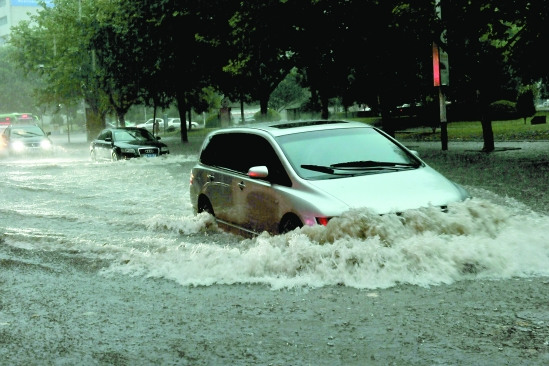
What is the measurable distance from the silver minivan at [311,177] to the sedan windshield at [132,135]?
20651mm

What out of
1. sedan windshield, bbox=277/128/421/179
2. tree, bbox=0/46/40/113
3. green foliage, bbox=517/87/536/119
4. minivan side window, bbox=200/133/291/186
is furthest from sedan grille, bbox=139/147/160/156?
tree, bbox=0/46/40/113

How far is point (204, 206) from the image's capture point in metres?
11.8

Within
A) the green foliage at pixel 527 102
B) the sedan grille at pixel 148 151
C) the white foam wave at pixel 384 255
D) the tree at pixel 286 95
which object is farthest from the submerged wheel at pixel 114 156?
the tree at pixel 286 95

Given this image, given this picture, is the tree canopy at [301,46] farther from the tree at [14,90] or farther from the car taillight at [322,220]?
the tree at [14,90]

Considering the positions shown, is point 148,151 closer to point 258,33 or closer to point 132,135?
point 132,135

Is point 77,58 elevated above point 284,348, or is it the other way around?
point 77,58

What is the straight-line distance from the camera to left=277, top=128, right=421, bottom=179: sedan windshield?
924 cm

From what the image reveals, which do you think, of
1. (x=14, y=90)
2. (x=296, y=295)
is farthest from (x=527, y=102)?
(x=14, y=90)

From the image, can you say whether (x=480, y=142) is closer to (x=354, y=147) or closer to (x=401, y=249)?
(x=354, y=147)

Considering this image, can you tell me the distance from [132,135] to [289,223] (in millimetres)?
23742

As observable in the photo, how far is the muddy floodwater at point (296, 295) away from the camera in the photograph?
5496 millimetres

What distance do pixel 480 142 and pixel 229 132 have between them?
2008 centimetres

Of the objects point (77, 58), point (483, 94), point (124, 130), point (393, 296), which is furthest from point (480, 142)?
point (77, 58)

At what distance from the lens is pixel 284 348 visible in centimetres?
552
